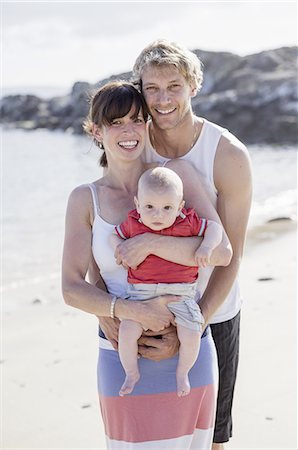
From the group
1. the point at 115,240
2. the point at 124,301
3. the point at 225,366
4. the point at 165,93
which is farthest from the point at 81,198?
the point at 225,366

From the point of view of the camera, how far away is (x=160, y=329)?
2672mm

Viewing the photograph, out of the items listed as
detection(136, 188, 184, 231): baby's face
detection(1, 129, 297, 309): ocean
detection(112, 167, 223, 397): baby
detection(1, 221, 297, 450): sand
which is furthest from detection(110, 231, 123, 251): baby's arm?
detection(1, 221, 297, 450): sand

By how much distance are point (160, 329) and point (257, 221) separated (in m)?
8.60

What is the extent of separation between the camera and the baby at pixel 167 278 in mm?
2643

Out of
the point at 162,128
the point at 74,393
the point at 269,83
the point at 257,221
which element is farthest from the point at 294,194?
the point at 269,83

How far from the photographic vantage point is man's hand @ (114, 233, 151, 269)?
8.62 ft

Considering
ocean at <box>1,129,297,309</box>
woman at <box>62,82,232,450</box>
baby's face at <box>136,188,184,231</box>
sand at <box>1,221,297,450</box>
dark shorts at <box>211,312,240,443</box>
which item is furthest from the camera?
ocean at <box>1,129,297,309</box>

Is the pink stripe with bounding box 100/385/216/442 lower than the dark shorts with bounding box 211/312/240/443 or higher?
higher

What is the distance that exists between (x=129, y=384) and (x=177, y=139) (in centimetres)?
106

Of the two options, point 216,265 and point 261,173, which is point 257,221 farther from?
point 216,265

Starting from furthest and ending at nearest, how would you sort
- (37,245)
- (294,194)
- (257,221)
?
(294,194)
(257,221)
(37,245)

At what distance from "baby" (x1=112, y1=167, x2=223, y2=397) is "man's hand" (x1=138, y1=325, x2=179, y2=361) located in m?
0.03

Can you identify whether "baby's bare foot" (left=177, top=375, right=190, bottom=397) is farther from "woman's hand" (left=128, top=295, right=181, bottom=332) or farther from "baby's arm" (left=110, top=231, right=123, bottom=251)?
"baby's arm" (left=110, top=231, right=123, bottom=251)

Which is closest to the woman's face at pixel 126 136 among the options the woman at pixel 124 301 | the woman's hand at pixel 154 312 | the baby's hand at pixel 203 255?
the woman at pixel 124 301
